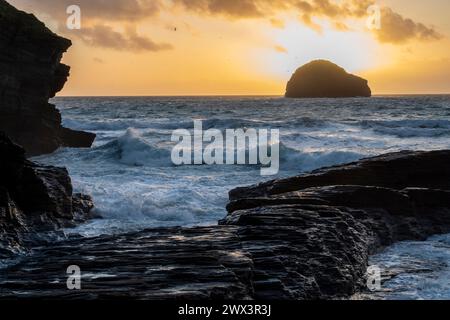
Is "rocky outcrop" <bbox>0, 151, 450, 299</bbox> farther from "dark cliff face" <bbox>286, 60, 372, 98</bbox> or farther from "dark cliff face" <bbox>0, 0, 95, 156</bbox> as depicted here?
"dark cliff face" <bbox>286, 60, 372, 98</bbox>

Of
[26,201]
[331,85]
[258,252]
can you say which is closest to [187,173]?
[26,201]

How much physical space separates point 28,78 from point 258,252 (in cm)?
2404

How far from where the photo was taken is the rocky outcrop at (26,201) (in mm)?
10131

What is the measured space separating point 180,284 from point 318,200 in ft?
18.0

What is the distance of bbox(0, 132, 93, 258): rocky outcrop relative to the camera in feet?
33.2

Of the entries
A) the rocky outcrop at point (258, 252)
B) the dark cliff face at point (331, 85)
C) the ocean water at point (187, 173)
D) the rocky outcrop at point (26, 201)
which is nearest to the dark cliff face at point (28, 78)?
the ocean water at point (187, 173)

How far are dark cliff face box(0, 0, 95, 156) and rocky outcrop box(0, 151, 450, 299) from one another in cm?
1967

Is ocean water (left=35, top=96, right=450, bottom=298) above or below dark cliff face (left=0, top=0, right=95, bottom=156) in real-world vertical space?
below

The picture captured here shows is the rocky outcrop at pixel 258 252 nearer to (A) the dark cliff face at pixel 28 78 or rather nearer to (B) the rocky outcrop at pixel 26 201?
(B) the rocky outcrop at pixel 26 201

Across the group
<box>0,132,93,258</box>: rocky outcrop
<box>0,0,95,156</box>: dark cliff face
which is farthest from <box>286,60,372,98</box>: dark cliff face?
<box>0,132,93,258</box>: rocky outcrop

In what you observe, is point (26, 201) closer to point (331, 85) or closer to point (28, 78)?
point (28, 78)

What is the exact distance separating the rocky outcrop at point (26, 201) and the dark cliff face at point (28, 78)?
52.6ft

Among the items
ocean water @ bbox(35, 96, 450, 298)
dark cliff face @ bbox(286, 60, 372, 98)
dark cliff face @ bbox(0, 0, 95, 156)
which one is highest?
dark cliff face @ bbox(286, 60, 372, 98)

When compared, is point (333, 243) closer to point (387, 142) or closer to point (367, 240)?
point (367, 240)
